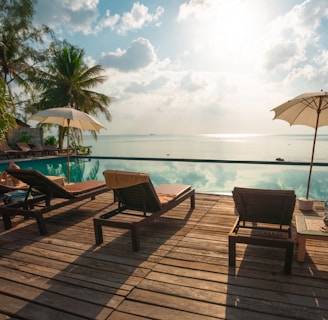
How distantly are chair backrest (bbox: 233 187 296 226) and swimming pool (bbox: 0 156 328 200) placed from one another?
641 centimetres

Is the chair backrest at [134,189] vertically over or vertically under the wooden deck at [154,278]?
over

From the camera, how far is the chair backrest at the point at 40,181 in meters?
3.74

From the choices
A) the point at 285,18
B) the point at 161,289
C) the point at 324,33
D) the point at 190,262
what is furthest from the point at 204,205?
the point at 324,33

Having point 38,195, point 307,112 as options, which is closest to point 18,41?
point 38,195

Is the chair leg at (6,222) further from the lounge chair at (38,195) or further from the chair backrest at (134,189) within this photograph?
the chair backrest at (134,189)

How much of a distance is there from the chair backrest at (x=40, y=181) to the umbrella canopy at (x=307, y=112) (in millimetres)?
3977

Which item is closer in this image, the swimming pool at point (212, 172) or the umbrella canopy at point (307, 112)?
the umbrella canopy at point (307, 112)

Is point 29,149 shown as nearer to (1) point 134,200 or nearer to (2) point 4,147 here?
(2) point 4,147

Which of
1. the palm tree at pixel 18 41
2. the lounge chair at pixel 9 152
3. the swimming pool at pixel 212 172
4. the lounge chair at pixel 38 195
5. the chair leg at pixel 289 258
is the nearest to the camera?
the chair leg at pixel 289 258

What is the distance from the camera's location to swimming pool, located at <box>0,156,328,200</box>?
34.3ft

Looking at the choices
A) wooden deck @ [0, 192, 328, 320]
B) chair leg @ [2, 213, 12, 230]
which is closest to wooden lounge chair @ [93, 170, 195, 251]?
wooden deck @ [0, 192, 328, 320]

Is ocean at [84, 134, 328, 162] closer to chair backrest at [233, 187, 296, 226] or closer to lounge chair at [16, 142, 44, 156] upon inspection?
lounge chair at [16, 142, 44, 156]

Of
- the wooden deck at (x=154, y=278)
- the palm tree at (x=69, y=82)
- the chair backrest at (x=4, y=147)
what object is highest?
the palm tree at (x=69, y=82)

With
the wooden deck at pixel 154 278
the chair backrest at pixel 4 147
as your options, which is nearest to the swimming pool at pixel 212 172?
the chair backrest at pixel 4 147
